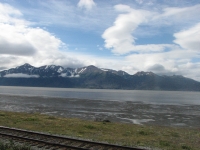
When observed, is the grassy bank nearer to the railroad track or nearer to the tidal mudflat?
the railroad track

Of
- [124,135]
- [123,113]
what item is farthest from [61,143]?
[123,113]

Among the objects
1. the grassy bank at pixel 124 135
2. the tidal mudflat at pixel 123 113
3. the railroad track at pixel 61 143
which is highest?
the railroad track at pixel 61 143

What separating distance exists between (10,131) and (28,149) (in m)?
9.51

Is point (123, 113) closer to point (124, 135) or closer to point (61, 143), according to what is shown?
point (124, 135)

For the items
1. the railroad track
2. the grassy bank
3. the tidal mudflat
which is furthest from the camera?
the tidal mudflat

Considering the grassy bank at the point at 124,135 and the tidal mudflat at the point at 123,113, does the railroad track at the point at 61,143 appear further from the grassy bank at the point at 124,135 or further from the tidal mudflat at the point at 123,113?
the tidal mudflat at the point at 123,113

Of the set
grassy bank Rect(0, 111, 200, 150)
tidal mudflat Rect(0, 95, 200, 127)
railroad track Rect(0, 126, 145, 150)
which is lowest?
tidal mudflat Rect(0, 95, 200, 127)

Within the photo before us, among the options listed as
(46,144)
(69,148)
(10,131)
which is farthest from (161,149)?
(10,131)

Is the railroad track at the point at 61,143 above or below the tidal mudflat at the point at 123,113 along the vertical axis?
above

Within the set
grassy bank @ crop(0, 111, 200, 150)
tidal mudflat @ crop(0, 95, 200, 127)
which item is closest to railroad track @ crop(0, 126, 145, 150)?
grassy bank @ crop(0, 111, 200, 150)

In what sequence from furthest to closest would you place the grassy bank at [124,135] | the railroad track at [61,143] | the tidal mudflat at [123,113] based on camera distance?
the tidal mudflat at [123,113], the grassy bank at [124,135], the railroad track at [61,143]

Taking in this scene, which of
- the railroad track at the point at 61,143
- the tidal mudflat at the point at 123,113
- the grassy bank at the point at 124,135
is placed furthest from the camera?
the tidal mudflat at the point at 123,113

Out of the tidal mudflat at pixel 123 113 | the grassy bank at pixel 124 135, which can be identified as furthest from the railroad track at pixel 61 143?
the tidal mudflat at pixel 123 113

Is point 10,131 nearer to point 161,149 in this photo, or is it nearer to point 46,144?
point 46,144
